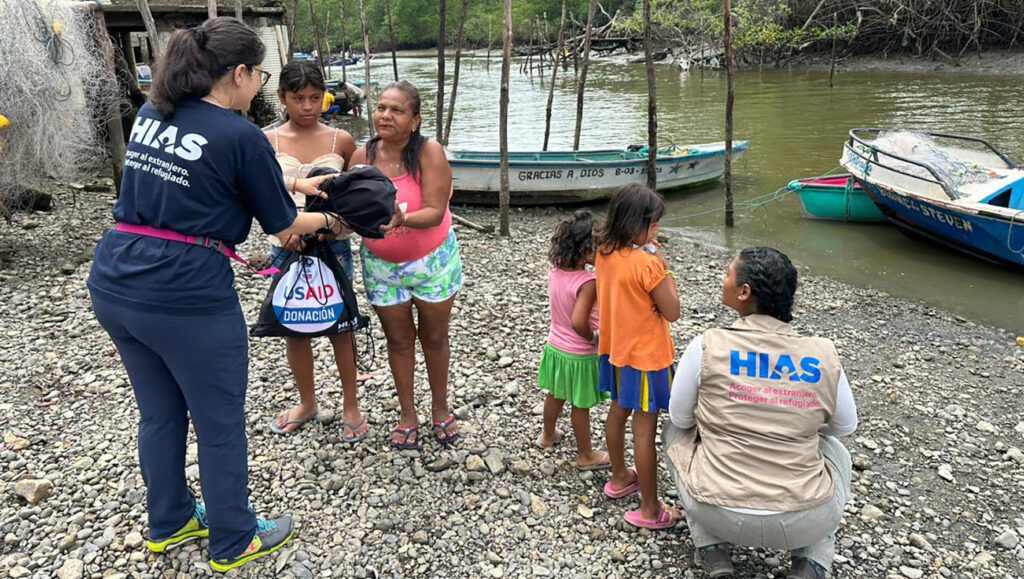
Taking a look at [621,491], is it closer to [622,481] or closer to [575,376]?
[622,481]

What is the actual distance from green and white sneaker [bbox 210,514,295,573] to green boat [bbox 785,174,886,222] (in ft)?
34.4

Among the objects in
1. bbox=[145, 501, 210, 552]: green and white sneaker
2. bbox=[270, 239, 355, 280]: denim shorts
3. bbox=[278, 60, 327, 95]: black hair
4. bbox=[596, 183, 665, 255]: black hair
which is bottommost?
bbox=[145, 501, 210, 552]: green and white sneaker

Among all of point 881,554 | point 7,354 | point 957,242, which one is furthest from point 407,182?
point 957,242

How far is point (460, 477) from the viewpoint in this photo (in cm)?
366

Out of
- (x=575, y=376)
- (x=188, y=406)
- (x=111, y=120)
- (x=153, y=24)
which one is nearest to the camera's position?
(x=188, y=406)

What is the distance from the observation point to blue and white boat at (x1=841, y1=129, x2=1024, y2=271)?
8.68 meters

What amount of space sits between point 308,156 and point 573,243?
4.52 feet

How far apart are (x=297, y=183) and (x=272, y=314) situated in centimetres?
72

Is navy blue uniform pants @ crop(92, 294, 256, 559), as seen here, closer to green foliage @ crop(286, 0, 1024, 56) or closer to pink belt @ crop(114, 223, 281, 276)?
pink belt @ crop(114, 223, 281, 276)

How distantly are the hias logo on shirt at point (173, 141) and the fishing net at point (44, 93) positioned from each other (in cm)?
456

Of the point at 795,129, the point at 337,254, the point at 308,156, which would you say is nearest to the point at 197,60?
the point at 308,156

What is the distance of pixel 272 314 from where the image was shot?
11.1 ft

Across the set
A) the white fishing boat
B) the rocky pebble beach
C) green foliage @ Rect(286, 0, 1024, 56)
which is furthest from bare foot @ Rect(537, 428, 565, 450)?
green foliage @ Rect(286, 0, 1024, 56)

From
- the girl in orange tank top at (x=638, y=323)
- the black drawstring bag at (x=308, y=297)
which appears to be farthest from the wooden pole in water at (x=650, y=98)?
the black drawstring bag at (x=308, y=297)
